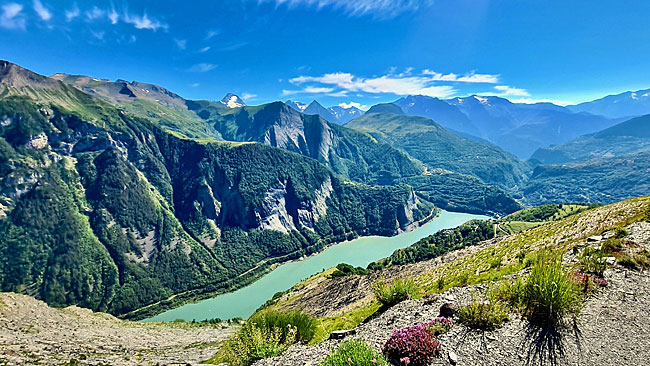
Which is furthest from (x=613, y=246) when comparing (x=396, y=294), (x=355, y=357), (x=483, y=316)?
(x=355, y=357)

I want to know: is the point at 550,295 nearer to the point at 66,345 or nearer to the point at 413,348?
the point at 413,348

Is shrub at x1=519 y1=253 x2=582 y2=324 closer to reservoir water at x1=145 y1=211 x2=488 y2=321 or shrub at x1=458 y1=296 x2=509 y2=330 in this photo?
shrub at x1=458 y1=296 x2=509 y2=330

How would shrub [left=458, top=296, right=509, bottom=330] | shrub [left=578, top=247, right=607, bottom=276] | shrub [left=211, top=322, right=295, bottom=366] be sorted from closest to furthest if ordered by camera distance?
shrub [left=458, top=296, right=509, bottom=330]
shrub [left=578, top=247, right=607, bottom=276]
shrub [left=211, top=322, right=295, bottom=366]

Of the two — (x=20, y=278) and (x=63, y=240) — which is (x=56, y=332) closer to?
(x=20, y=278)

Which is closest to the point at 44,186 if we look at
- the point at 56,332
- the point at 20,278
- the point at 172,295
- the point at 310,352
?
the point at 20,278

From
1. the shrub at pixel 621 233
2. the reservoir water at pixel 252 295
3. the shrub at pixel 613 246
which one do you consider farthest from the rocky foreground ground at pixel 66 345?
the reservoir water at pixel 252 295

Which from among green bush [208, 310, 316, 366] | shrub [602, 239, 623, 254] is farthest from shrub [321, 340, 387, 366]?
shrub [602, 239, 623, 254]

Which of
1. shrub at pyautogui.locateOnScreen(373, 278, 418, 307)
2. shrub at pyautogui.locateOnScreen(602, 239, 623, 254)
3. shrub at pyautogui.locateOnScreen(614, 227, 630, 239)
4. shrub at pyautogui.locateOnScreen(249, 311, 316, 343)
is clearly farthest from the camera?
shrub at pyautogui.locateOnScreen(373, 278, 418, 307)
